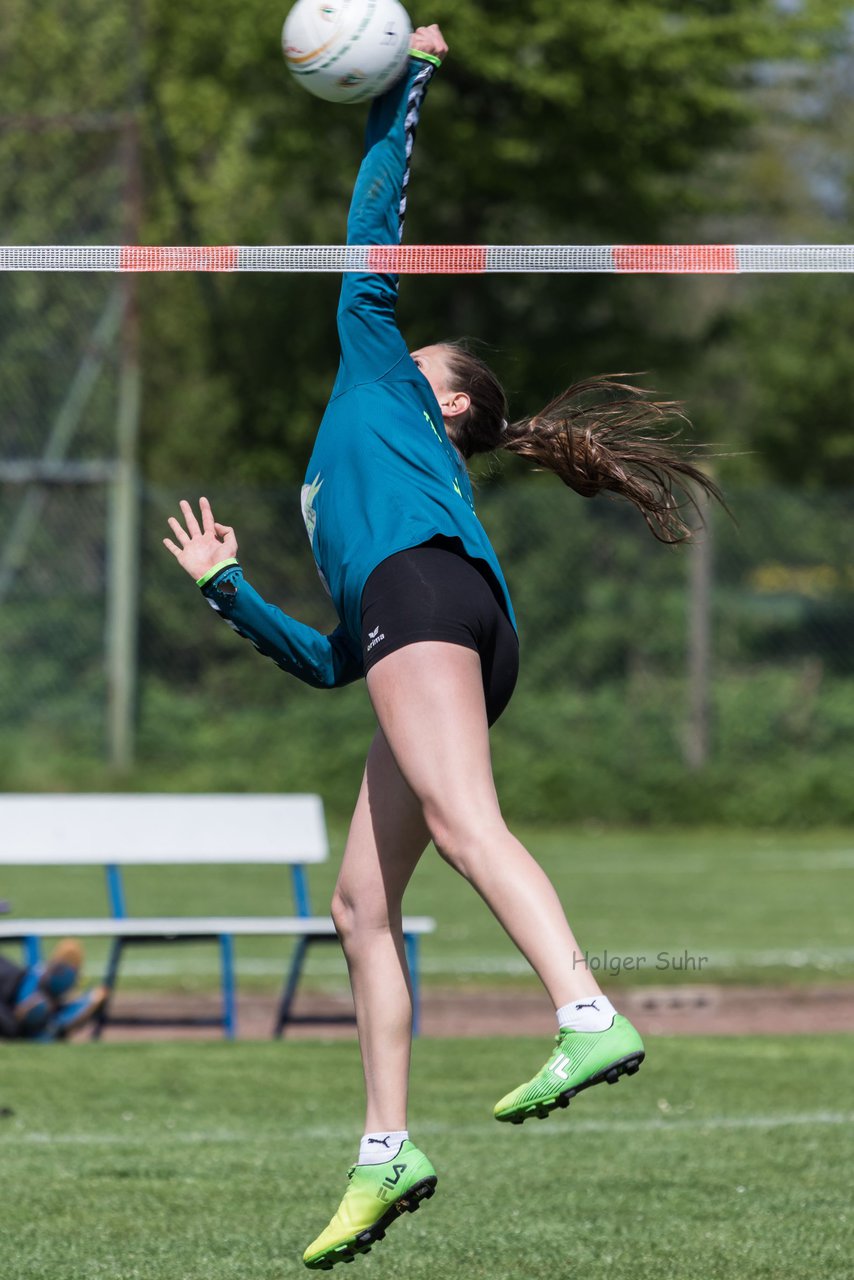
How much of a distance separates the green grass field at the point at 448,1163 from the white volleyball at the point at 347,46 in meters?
2.80

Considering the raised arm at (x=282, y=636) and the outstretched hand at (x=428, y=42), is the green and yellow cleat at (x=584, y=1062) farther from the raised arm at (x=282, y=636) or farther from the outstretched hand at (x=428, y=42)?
the outstretched hand at (x=428, y=42)

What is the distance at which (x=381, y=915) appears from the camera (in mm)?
4070

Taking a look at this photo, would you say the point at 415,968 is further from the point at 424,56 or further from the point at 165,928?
the point at 424,56

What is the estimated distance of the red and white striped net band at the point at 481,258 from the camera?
4.39 metres

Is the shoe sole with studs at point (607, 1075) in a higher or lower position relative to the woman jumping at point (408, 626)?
lower

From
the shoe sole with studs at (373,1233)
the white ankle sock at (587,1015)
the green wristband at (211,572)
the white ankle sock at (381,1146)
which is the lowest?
the shoe sole with studs at (373,1233)

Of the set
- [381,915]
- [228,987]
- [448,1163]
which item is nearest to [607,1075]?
[381,915]

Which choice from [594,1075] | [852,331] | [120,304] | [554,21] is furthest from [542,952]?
[852,331]

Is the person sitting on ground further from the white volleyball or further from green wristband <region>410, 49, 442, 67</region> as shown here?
green wristband <region>410, 49, 442, 67</region>

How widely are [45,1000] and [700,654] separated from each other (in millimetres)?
10230

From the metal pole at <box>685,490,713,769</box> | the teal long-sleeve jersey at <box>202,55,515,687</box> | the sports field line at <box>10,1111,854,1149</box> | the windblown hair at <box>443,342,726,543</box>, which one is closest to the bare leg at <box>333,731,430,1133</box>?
the teal long-sleeve jersey at <box>202,55,515,687</box>

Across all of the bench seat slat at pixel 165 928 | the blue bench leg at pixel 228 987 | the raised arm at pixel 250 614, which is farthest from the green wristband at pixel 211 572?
the blue bench leg at pixel 228 987

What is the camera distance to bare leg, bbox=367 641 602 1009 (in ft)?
11.8

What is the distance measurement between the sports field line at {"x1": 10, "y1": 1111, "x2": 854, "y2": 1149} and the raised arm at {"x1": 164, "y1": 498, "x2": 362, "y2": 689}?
104 inches
